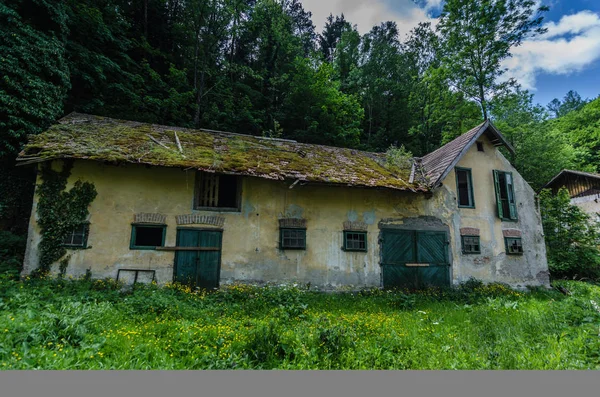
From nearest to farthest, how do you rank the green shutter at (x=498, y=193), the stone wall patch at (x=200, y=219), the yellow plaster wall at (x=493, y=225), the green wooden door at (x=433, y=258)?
the stone wall patch at (x=200, y=219), the green wooden door at (x=433, y=258), the yellow plaster wall at (x=493, y=225), the green shutter at (x=498, y=193)

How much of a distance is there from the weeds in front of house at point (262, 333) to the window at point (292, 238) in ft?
6.84

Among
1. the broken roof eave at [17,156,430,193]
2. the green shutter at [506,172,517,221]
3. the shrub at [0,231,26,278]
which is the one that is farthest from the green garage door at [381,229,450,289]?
the shrub at [0,231,26,278]

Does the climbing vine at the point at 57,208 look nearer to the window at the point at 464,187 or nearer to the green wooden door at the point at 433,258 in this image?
the green wooden door at the point at 433,258

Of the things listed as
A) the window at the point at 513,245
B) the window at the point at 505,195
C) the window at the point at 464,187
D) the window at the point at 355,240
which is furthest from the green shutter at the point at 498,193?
the window at the point at 355,240

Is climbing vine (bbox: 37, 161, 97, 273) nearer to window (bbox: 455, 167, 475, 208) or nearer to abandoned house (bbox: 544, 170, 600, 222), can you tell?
window (bbox: 455, 167, 475, 208)

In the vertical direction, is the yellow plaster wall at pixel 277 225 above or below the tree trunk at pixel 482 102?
below

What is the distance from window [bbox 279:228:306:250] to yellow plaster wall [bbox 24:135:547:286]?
7.1 inches

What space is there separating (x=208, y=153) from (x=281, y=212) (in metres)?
3.37

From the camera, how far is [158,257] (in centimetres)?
960

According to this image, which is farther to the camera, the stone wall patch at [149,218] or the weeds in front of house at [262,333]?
the stone wall patch at [149,218]

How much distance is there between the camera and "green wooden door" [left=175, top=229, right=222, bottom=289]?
9.73m

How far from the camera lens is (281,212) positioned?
1094 cm

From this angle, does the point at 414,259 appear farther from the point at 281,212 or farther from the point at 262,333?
the point at 262,333

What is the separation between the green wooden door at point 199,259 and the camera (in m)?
9.73
